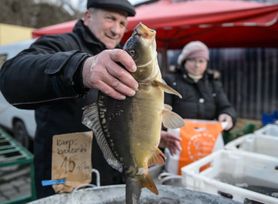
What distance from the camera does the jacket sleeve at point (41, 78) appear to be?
1.14 meters

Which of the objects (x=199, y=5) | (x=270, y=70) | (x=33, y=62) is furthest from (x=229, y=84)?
(x=33, y=62)

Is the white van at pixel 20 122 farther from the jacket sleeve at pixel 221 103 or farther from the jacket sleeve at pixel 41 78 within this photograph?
the jacket sleeve at pixel 41 78

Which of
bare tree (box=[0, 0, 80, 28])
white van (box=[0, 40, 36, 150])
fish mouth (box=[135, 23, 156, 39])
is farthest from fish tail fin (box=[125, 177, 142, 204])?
bare tree (box=[0, 0, 80, 28])

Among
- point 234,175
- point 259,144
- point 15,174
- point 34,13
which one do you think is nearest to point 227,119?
point 259,144

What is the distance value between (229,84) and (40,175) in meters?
6.71

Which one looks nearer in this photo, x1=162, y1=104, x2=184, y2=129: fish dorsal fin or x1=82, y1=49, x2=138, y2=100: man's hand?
x1=82, y1=49, x2=138, y2=100: man's hand

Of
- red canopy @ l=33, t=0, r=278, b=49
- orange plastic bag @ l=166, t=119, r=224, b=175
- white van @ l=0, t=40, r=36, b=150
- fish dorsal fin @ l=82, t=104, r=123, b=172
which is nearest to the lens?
fish dorsal fin @ l=82, t=104, r=123, b=172

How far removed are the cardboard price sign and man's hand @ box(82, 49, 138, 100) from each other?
1.62 ft

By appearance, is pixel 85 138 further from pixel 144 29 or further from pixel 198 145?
pixel 198 145

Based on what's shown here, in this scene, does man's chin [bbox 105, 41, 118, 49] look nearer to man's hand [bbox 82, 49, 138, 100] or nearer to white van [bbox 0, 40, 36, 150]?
man's hand [bbox 82, 49, 138, 100]

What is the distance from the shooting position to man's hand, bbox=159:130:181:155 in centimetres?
196

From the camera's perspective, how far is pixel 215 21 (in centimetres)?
353

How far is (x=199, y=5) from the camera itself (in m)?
4.33

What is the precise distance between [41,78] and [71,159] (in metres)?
0.41
